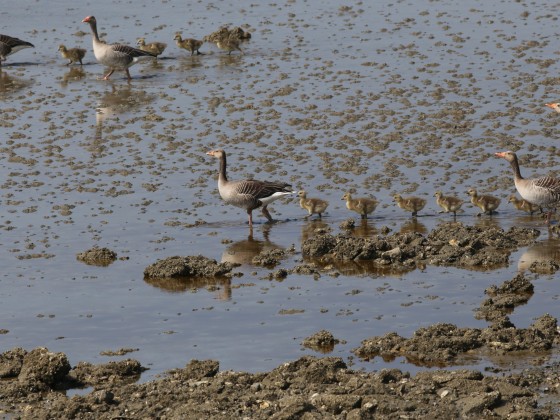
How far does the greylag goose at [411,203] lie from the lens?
2312 cm

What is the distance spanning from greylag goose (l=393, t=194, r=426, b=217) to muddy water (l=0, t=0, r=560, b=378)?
0.98 feet

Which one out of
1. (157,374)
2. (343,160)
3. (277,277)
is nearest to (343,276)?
(277,277)

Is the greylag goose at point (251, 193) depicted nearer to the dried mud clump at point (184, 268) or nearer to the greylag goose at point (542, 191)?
the dried mud clump at point (184, 268)

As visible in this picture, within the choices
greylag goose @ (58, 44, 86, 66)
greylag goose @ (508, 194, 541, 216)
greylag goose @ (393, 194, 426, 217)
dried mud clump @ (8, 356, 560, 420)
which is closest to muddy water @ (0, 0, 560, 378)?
greylag goose @ (393, 194, 426, 217)

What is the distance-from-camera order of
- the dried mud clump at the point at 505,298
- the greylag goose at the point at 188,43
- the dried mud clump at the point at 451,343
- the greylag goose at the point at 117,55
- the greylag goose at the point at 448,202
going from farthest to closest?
the greylag goose at the point at 188,43 → the greylag goose at the point at 117,55 → the greylag goose at the point at 448,202 → the dried mud clump at the point at 505,298 → the dried mud clump at the point at 451,343

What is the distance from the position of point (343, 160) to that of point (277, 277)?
6.90 metres

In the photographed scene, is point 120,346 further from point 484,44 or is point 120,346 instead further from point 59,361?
point 484,44

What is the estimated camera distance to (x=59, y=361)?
15.6 meters

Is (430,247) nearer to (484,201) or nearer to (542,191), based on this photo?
(484,201)

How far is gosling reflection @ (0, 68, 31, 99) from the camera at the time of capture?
33.8 m

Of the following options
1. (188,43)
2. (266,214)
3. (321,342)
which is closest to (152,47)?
(188,43)

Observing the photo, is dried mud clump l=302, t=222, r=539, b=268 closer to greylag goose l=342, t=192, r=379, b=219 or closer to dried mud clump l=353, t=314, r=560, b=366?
greylag goose l=342, t=192, r=379, b=219

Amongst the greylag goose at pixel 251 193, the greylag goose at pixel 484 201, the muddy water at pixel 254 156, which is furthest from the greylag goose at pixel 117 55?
the greylag goose at pixel 484 201

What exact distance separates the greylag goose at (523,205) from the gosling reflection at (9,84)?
15120 millimetres
